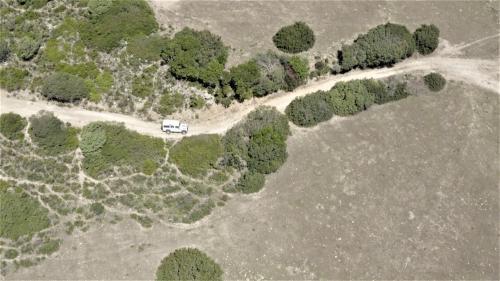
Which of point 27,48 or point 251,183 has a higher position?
point 27,48

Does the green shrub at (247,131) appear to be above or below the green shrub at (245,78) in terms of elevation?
below

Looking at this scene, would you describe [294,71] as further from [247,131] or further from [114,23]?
[114,23]

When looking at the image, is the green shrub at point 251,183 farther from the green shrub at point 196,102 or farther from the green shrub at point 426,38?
the green shrub at point 426,38

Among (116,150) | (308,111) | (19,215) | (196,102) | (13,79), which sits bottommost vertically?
(19,215)

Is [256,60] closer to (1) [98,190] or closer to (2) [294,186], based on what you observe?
(2) [294,186]

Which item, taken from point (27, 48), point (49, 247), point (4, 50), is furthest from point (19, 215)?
point (4, 50)

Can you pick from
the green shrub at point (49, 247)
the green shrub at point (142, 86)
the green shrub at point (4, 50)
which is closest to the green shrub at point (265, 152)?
the green shrub at point (142, 86)
